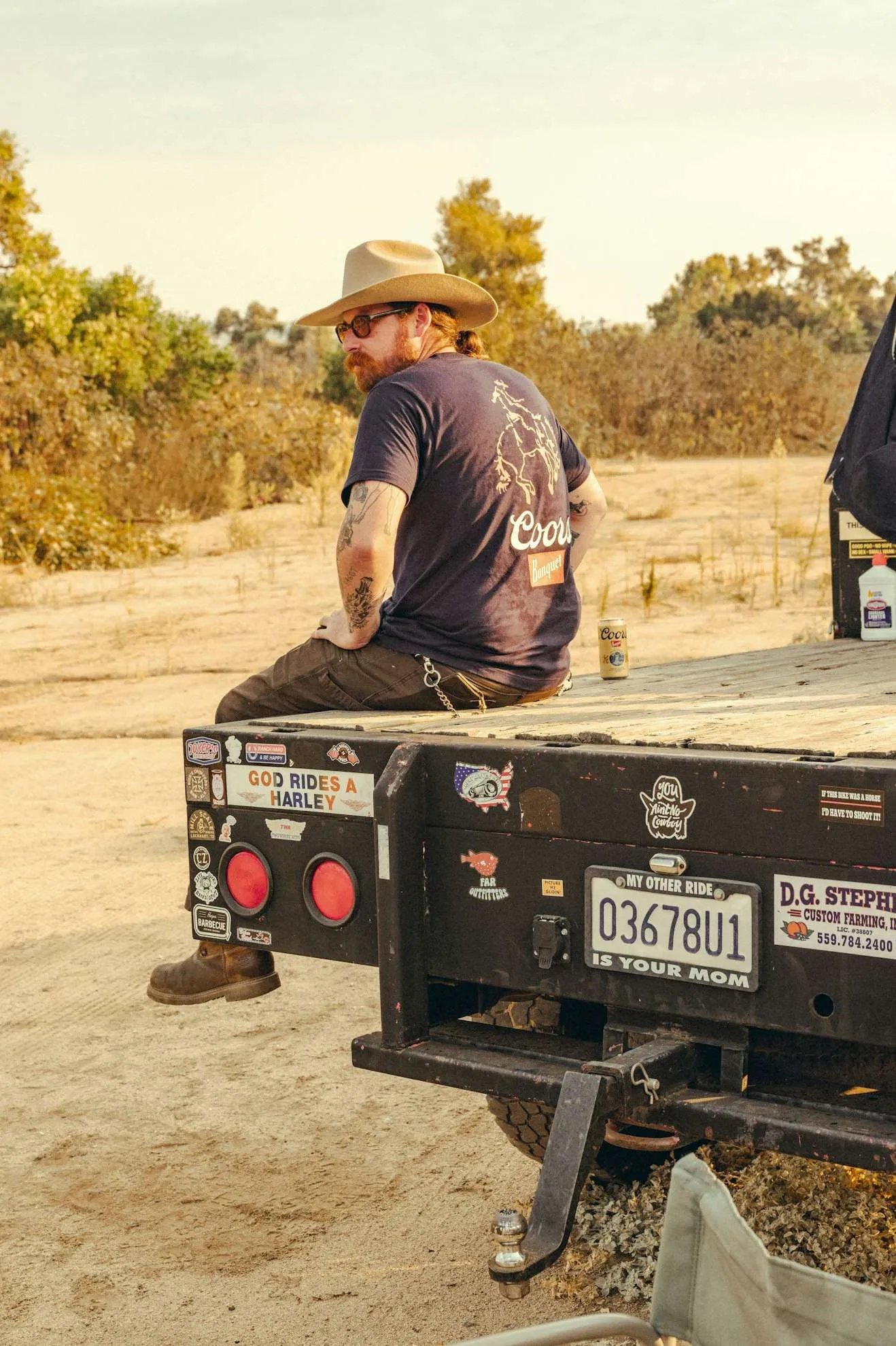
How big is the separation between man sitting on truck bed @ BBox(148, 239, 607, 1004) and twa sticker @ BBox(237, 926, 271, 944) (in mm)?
275

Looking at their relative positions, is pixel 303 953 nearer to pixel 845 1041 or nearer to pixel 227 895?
pixel 227 895

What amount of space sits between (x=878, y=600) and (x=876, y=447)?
1290 millimetres

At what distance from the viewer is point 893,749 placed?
271cm

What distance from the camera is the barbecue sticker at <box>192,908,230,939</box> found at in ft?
11.4

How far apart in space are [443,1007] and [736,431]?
2135 cm

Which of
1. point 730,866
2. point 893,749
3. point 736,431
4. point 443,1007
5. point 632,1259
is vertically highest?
point 736,431

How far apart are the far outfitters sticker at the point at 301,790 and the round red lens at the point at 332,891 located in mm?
126

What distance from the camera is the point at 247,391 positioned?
71.6 ft

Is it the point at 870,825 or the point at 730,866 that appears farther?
the point at 730,866

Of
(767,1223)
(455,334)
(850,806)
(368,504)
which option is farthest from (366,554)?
(767,1223)

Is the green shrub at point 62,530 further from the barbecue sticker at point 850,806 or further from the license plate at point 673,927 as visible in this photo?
the barbecue sticker at point 850,806

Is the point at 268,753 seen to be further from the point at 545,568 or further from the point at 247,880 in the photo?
the point at 545,568

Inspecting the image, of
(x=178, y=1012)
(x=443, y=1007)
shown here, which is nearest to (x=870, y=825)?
(x=443, y=1007)

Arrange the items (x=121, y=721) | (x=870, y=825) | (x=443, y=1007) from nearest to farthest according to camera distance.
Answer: (x=870, y=825) < (x=443, y=1007) < (x=121, y=721)
